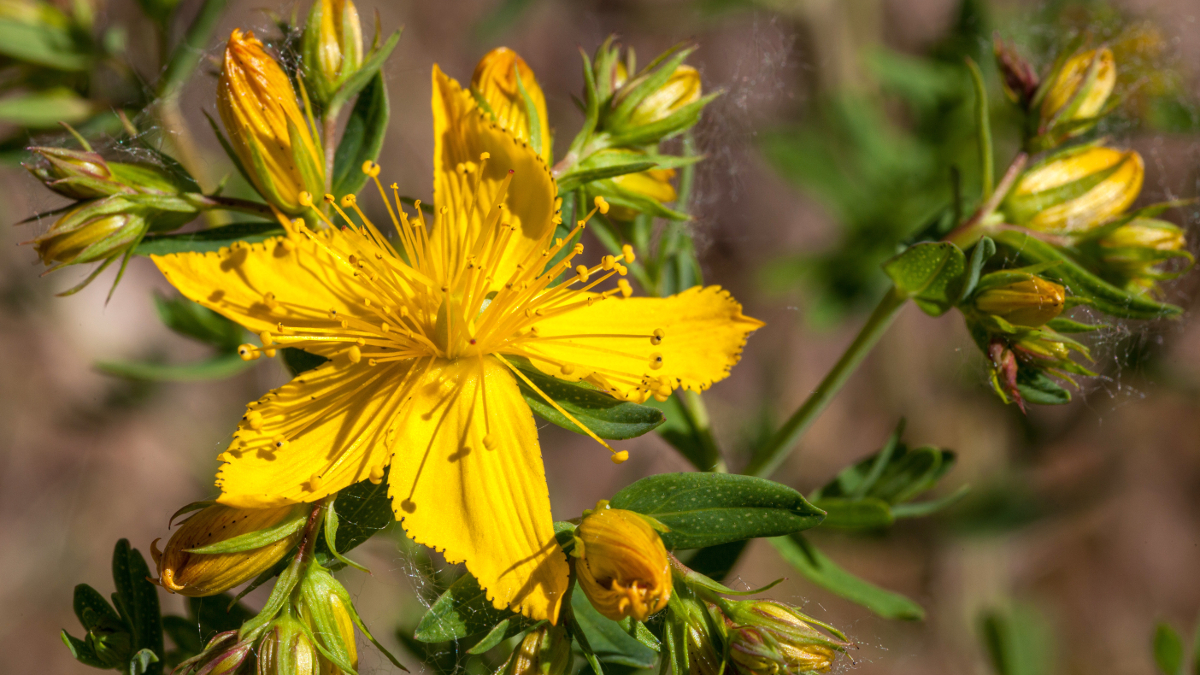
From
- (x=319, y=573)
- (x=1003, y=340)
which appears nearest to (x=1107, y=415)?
(x=1003, y=340)

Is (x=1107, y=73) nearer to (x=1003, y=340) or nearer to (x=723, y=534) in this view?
(x=1003, y=340)

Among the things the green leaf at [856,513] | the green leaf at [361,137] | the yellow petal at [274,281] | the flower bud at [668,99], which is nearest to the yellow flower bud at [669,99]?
the flower bud at [668,99]

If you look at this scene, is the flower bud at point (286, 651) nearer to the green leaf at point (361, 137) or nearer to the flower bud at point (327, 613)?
the flower bud at point (327, 613)

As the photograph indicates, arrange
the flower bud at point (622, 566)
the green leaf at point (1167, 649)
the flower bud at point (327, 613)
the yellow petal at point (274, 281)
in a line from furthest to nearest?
the green leaf at point (1167, 649), the yellow petal at point (274, 281), the flower bud at point (327, 613), the flower bud at point (622, 566)

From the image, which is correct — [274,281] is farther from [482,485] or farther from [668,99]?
[668,99]

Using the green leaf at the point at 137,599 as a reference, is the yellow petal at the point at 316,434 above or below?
above

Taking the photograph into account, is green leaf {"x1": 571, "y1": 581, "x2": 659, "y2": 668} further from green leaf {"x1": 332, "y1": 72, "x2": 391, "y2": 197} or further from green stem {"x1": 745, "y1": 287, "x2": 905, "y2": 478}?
green leaf {"x1": 332, "y1": 72, "x2": 391, "y2": 197}

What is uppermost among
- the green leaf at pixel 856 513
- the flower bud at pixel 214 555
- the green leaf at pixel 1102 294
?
the flower bud at pixel 214 555
